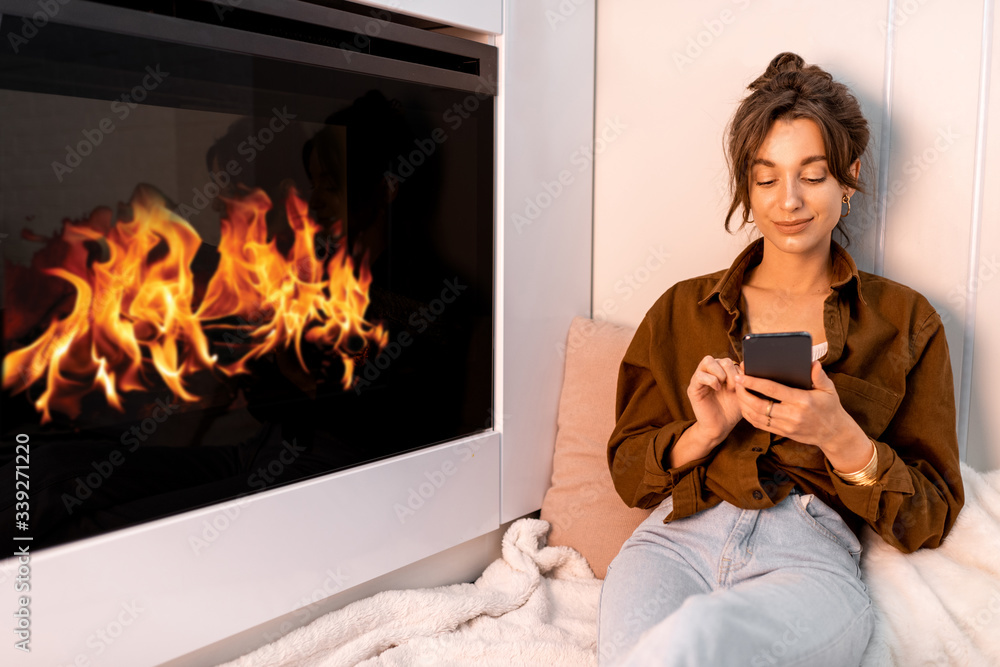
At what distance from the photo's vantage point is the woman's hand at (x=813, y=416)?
109 centimetres

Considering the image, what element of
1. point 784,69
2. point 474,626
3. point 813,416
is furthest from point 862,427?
point 474,626

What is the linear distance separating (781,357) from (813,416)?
0.36ft

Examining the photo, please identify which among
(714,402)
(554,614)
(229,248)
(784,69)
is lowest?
(554,614)

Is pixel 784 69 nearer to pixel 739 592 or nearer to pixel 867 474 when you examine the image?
pixel 867 474

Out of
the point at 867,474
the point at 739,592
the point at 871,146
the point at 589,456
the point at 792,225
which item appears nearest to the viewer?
the point at 739,592

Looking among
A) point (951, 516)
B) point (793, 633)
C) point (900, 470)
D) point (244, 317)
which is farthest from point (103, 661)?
point (951, 516)

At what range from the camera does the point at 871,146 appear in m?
1.48

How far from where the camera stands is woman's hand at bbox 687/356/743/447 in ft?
3.91

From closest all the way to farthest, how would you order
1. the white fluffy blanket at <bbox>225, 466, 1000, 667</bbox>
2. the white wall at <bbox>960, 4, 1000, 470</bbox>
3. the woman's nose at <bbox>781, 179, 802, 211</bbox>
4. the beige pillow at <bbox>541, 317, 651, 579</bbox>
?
the white fluffy blanket at <bbox>225, 466, 1000, 667</bbox>
the woman's nose at <bbox>781, 179, 802, 211</bbox>
the white wall at <bbox>960, 4, 1000, 470</bbox>
the beige pillow at <bbox>541, 317, 651, 579</bbox>

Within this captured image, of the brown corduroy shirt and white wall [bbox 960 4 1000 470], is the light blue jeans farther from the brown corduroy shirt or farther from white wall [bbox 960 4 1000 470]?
white wall [bbox 960 4 1000 470]

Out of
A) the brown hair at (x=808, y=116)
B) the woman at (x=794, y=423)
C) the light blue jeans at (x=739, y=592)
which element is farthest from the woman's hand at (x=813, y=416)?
the brown hair at (x=808, y=116)

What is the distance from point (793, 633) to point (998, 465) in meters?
0.72

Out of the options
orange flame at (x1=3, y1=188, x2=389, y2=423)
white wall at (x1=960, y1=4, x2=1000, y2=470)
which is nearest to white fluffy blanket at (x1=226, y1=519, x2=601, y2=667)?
orange flame at (x1=3, y1=188, x2=389, y2=423)

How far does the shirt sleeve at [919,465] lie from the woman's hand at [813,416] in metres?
0.05
